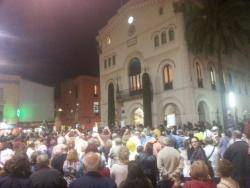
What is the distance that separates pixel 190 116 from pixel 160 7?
12675 millimetres

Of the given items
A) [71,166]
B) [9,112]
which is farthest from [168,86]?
[9,112]

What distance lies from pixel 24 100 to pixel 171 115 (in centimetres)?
3166

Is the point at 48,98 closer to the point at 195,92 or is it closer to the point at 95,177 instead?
the point at 195,92

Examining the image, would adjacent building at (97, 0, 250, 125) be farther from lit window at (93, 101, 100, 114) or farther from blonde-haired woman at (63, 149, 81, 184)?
blonde-haired woman at (63, 149, 81, 184)

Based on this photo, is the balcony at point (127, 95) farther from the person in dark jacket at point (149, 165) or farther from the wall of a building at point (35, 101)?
the person in dark jacket at point (149, 165)

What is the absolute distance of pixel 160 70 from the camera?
1283 inches

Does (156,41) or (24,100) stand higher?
(156,41)

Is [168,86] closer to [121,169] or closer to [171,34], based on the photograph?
[171,34]

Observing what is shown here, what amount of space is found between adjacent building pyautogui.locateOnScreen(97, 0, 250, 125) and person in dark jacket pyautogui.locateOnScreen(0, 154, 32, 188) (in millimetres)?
24896

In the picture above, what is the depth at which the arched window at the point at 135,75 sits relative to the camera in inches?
1380

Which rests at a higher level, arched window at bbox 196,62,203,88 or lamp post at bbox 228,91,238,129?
arched window at bbox 196,62,203,88

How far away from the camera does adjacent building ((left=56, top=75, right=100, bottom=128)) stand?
5172 cm

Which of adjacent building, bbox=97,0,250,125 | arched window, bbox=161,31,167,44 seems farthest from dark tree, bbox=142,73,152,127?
arched window, bbox=161,31,167,44

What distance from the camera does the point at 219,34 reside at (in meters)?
26.5
